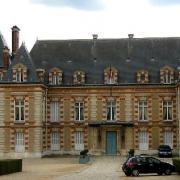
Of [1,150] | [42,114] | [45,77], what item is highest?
[45,77]

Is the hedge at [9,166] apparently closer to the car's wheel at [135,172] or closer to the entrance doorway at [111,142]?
the car's wheel at [135,172]

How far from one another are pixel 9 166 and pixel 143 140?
74.7 ft

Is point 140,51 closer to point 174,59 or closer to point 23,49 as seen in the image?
point 174,59

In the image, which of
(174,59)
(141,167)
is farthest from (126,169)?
(174,59)

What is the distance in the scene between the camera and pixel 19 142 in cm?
5312

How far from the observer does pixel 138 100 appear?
5494cm

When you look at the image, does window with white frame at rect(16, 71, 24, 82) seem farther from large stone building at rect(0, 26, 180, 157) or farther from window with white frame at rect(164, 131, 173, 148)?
window with white frame at rect(164, 131, 173, 148)

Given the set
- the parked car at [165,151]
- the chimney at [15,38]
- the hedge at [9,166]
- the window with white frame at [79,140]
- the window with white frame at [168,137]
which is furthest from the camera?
the chimney at [15,38]

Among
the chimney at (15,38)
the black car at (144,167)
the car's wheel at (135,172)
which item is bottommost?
the car's wheel at (135,172)

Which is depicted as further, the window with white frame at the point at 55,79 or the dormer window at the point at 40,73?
the window with white frame at the point at 55,79

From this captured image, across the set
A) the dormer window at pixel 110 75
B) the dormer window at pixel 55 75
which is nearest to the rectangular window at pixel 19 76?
the dormer window at pixel 55 75

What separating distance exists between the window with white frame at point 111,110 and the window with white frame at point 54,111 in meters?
5.07

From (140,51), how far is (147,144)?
971 centimetres

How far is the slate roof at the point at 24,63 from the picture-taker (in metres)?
53.0
